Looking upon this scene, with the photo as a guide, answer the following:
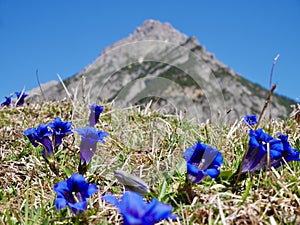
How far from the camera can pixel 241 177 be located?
2.72 m

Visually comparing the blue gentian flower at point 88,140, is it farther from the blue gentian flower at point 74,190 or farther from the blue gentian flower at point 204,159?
the blue gentian flower at point 204,159

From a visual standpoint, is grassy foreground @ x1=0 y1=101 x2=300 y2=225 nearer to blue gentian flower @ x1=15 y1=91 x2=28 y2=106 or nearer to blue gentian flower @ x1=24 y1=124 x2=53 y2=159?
blue gentian flower @ x1=24 y1=124 x2=53 y2=159

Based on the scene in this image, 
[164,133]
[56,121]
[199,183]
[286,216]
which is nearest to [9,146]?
[56,121]

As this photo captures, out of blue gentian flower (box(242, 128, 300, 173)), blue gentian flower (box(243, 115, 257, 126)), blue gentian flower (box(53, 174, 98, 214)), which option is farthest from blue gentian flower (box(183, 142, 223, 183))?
blue gentian flower (box(243, 115, 257, 126))

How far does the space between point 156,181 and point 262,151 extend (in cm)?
77

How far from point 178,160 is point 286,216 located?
1.06m

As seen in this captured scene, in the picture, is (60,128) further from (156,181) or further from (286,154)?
(286,154)

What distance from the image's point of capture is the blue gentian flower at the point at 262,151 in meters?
2.56

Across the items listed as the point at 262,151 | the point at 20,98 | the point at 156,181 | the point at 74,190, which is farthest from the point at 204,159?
the point at 20,98

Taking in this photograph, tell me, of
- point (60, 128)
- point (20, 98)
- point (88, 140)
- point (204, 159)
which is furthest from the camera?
point (20, 98)

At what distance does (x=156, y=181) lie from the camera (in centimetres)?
284

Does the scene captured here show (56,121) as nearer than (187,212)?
No

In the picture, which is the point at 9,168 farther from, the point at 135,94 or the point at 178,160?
the point at 135,94

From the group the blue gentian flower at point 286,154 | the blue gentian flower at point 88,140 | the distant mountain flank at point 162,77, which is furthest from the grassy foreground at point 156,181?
the distant mountain flank at point 162,77
